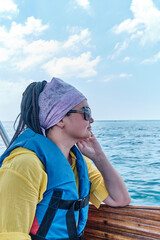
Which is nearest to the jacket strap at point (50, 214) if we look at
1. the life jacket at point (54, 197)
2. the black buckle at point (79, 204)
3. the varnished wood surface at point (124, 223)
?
the life jacket at point (54, 197)

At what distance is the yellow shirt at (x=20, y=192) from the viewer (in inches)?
30.4

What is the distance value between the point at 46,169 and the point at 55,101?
0.93ft

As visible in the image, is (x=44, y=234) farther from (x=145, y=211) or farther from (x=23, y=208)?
(x=145, y=211)

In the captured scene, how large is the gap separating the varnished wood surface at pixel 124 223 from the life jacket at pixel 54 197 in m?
0.39

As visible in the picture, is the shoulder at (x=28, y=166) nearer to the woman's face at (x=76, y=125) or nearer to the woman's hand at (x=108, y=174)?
the woman's face at (x=76, y=125)

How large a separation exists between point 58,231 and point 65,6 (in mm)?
11116

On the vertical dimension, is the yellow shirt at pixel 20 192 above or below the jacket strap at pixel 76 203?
above

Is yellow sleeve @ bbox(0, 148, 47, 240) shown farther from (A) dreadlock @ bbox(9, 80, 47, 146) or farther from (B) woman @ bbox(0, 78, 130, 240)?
(A) dreadlock @ bbox(9, 80, 47, 146)

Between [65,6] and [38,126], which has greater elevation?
[65,6]

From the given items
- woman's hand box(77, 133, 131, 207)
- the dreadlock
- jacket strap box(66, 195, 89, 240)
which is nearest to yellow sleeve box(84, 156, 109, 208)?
woman's hand box(77, 133, 131, 207)

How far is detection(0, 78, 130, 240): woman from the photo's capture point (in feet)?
2.61

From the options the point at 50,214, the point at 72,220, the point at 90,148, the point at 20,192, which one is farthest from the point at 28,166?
the point at 90,148

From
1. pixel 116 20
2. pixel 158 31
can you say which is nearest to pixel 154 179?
pixel 158 31

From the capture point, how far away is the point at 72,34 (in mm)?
16172
